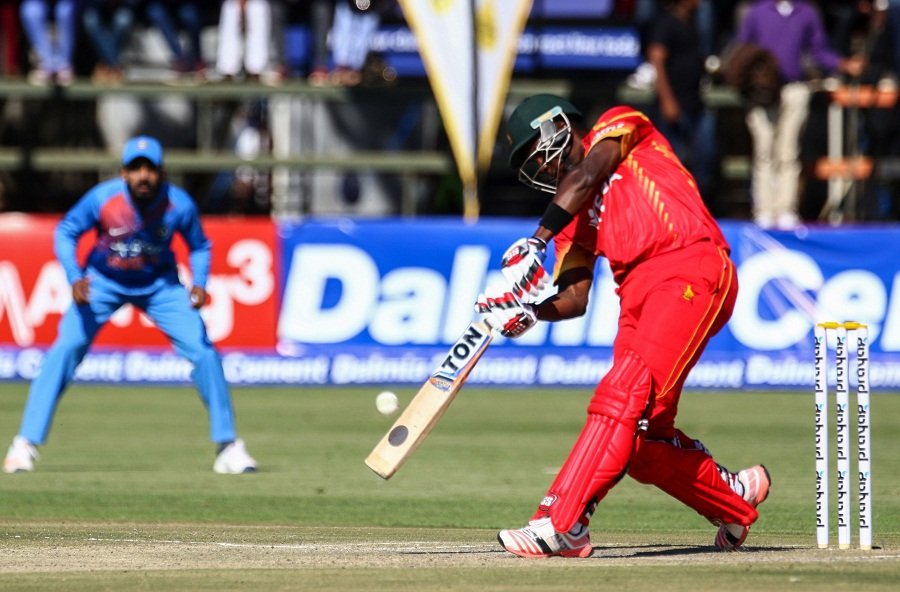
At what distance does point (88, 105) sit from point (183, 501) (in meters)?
11.9

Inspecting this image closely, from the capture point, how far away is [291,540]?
8.44 m

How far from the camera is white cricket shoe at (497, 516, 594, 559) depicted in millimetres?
7445

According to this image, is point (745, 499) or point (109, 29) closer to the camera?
point (745, 499)

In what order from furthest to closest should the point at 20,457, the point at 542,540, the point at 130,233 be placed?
the point at 130,233 → the point at 20,457 → the point at 542,540

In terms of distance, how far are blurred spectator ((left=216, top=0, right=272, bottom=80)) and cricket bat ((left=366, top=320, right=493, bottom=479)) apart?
1301 cm

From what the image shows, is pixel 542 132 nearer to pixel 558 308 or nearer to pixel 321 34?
pixel 558 308

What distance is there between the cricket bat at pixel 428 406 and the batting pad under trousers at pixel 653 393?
62cm

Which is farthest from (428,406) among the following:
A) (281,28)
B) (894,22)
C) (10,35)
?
(10,35)

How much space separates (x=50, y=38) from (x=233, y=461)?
33.6 ft

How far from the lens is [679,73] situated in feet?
59.4

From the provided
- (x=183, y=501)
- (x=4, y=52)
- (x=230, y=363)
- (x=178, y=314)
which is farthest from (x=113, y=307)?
(x=4, y=52)

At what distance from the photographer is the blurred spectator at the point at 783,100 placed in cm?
1866

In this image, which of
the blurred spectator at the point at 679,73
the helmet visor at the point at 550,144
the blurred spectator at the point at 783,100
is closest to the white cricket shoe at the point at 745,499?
the helmet visor at the point at 550,144

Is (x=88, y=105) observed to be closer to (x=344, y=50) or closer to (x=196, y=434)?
(x=344, y=50)
